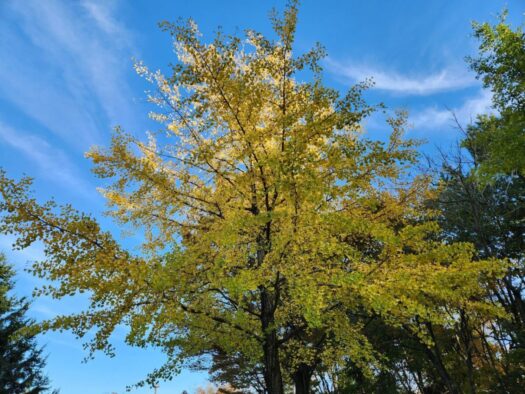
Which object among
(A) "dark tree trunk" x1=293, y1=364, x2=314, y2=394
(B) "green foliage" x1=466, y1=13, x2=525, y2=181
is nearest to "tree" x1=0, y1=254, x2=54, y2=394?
(A) "dark tree trunk" x1=293, y1=364, x2=314, y2=394

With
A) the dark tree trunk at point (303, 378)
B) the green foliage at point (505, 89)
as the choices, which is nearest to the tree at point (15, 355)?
the dark tree trunk at point (303, 378)

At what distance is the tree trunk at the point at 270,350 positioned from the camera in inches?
269

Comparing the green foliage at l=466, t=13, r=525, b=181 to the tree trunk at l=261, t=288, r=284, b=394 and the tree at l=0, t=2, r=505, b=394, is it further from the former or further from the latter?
the tree trunk at l=261, t=288, r=284, b=394

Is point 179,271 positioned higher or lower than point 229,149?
lower

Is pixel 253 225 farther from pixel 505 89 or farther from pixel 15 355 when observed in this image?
pixel 15 355

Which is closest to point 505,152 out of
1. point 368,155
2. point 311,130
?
point 368,155

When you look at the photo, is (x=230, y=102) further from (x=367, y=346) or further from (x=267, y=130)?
(x=367, y=346)

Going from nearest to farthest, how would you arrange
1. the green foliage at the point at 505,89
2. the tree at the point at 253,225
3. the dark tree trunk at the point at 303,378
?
the tree at the point at 253,225 < the green foliage at the point at 505,89 < the dark tree trunk at the point at 303,378

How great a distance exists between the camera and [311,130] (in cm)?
611

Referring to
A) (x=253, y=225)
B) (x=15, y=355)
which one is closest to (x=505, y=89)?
(x=253, y=225)

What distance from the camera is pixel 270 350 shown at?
712 centimetres

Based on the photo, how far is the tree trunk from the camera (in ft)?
22.4

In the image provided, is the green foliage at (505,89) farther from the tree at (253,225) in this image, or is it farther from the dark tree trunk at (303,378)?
the dark tree trunk at (303,378)

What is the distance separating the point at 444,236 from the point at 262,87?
43.6 feet
